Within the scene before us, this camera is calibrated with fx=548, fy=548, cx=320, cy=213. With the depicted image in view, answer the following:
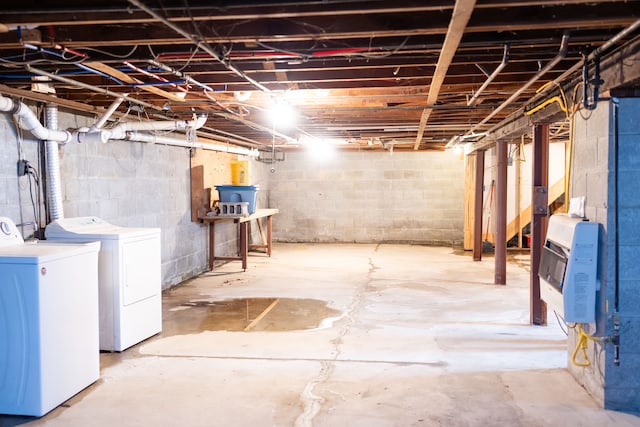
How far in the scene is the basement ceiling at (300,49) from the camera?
2.46 metres

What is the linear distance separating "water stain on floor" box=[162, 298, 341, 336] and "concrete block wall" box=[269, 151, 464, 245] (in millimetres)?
5443

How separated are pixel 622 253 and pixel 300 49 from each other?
6.79 ft

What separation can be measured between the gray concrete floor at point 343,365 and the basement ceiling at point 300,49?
6.24 feet

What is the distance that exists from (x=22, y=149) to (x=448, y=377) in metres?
3.44

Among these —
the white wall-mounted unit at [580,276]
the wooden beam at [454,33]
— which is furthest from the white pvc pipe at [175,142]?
the white wall-mounted unit at [580,276]

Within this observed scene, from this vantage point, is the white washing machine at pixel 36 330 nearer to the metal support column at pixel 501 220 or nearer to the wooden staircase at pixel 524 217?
the metal support column at pixel 501 220

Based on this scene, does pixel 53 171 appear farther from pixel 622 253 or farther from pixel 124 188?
pixel 622 253

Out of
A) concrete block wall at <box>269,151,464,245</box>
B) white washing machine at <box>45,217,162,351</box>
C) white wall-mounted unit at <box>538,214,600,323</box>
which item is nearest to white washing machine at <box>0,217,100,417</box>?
white washing machine at <box>45,217,162,351</box>

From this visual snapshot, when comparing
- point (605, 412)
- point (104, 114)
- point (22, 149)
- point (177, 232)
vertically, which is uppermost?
point (104, 114)

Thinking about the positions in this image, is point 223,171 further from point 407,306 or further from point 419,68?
point 419,68

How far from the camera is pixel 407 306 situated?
218 inches

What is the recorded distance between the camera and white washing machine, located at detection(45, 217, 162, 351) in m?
3.96

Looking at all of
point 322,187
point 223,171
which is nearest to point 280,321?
point 223,171

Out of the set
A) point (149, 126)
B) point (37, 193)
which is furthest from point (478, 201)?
point (37, 193)
